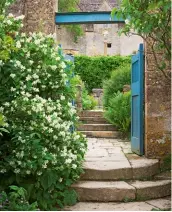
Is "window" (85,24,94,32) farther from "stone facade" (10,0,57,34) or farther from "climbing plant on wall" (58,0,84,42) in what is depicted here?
"stone facade" (10,0,57,34)

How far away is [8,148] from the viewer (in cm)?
501

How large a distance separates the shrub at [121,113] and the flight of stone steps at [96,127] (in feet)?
0.72

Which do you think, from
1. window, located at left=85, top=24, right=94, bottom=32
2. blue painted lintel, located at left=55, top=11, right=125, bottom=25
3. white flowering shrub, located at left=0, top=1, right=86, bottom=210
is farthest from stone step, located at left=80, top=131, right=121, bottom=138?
window, located at left=85, top=24, right=94, bottom=32

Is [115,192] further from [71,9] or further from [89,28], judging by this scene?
[89,28]

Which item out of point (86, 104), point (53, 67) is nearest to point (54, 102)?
point (53, 67)

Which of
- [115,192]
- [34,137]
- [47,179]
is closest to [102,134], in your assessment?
[115,192]

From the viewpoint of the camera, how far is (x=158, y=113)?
21.8 ft

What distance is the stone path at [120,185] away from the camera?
5.31 meters

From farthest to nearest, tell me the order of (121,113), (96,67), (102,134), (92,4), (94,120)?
(92,4)
(96,67)
(94,120)
(102,134)
(121,113)

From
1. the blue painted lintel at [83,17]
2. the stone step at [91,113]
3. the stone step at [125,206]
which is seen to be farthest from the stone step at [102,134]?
the blue painted lintel at [83,17]

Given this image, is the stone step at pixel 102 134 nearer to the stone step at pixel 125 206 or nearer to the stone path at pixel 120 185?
the stone path at pixel 120 185

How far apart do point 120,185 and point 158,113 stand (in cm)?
153

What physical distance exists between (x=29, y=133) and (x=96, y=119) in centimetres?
685

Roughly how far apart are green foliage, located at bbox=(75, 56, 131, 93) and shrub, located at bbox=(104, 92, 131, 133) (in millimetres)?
10311
